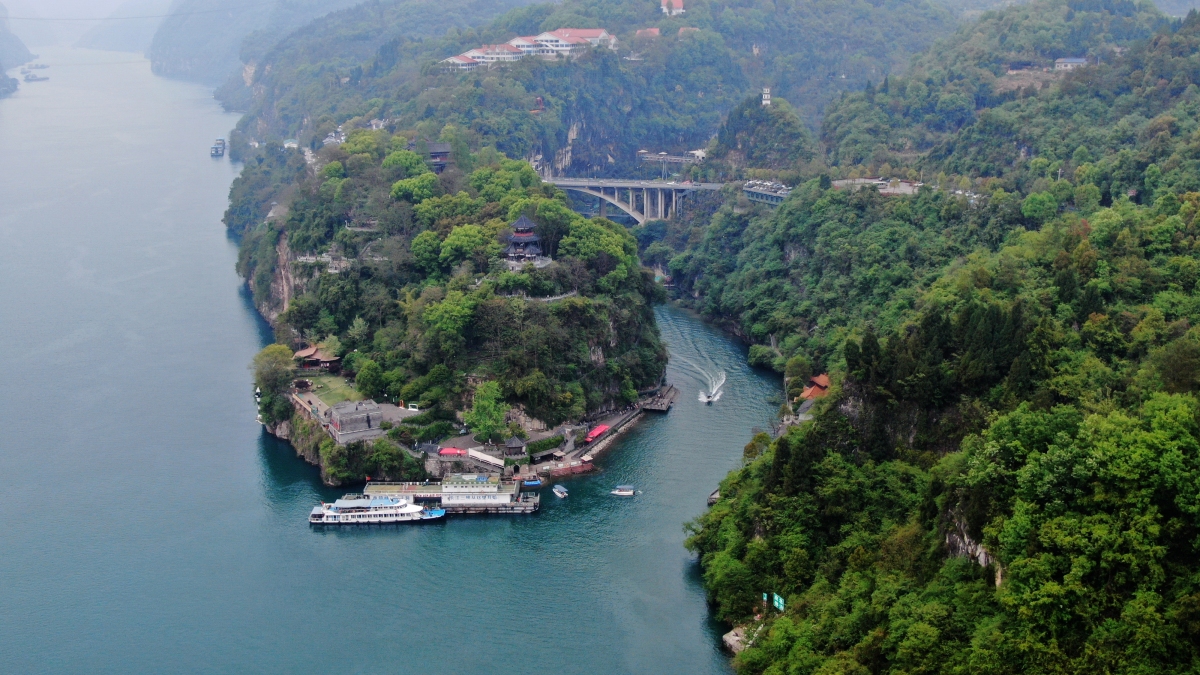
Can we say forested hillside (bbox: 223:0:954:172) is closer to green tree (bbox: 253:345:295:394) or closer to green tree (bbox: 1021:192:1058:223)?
green tree (bbox: 253:345:295:394)

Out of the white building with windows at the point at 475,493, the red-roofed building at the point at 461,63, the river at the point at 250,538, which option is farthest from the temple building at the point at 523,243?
the red-roofed building at the point at 461,63

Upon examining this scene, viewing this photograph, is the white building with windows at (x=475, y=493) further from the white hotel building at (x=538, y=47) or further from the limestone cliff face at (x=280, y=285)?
the white hotel building at (x=538, y=47)

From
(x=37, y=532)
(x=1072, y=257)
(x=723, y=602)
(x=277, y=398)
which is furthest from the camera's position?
(x=277, y=398)

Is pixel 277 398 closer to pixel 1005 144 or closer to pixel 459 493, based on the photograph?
pixel 459 493

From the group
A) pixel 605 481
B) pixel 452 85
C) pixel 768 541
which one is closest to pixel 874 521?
pixel 768 541

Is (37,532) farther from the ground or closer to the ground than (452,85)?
closer to the ground

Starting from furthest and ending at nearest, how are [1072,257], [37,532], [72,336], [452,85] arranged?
[452,85], [72,336], [1072,257], [37,532]

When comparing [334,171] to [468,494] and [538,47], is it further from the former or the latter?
[538,47]

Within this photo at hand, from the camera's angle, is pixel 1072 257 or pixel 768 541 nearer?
pixel 768 541
